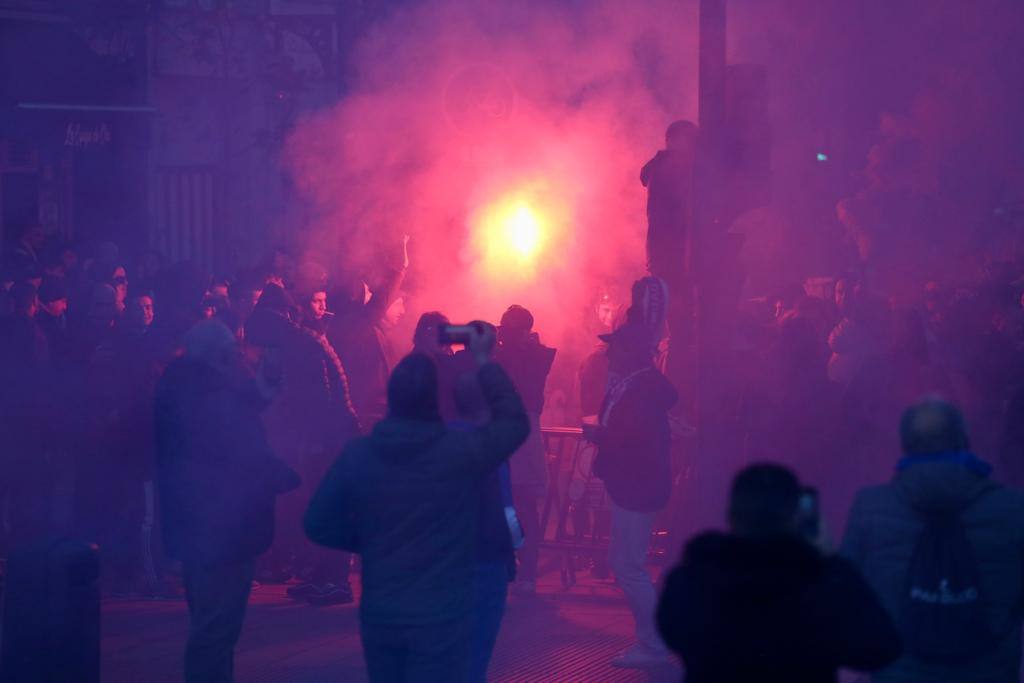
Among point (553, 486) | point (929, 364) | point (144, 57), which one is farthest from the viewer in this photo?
point (144, 57)

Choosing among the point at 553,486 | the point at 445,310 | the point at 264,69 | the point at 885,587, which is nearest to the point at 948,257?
the point at 445,310

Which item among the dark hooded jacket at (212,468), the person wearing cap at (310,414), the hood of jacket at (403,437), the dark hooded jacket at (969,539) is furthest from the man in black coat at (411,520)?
the person wearing cap at (310,414)

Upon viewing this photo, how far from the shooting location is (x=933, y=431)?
369 centimetres

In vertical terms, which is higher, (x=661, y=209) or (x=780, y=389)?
(x=661, y=209)

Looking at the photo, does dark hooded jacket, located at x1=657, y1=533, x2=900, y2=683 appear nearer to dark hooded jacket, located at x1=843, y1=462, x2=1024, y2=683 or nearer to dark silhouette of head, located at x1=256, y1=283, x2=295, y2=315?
dark hooded jacket, located at x1=843, y1=462, x2=1024, y2=683

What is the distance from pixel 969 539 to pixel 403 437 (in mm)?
1697

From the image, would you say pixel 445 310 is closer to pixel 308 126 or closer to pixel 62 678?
pixel 308 126

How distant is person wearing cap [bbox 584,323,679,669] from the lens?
6297mm

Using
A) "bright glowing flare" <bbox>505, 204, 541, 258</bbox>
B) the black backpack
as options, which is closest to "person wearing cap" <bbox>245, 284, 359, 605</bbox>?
the black backpack

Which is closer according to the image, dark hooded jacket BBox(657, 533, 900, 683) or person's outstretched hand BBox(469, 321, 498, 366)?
dark hooded jacket BBox(657, 533, 900, 683)

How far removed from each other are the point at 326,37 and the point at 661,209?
26.4 feet

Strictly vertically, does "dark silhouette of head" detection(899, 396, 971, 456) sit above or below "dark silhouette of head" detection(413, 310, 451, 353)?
below

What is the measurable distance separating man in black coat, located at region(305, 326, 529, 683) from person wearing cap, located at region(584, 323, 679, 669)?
2.15 metres

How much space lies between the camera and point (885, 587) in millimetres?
3691
